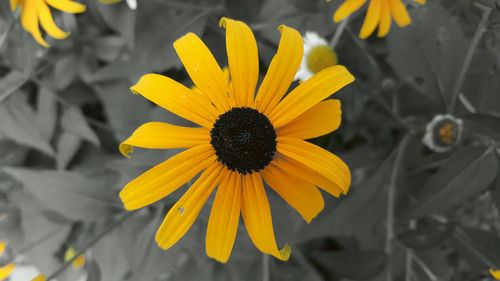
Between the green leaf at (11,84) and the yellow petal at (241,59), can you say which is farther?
the green leaf at (11,84)

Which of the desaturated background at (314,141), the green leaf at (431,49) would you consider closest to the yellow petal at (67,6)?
the desaturated background at (314,141)

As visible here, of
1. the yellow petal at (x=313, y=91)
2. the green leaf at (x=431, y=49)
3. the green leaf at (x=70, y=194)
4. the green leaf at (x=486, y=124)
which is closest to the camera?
the yellow petal at (x=313, y=91)

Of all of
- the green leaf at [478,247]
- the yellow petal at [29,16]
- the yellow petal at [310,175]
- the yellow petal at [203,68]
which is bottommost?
the green leaf at [478,247]

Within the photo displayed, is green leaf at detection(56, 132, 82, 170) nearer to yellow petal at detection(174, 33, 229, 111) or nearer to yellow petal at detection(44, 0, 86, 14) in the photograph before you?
yellow petal at detection(44, 0, 86, 14)

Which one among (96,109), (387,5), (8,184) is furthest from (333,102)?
(8,184)

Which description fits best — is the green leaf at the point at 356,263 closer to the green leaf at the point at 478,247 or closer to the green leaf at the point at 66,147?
the green leaf at the point at 478,247

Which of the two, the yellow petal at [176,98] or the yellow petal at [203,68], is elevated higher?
the yellow petal at [203,68]
